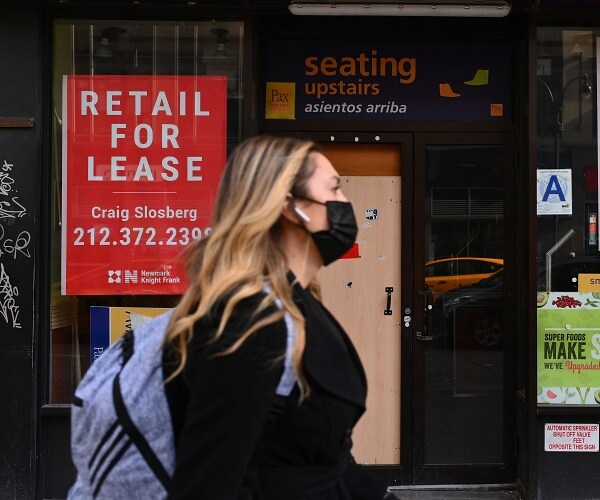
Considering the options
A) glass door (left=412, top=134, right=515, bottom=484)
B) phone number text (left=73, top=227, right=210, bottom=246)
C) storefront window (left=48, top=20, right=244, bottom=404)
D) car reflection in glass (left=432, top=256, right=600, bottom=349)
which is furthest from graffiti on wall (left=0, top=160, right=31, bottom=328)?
car reflection in glass (left=432, top=256, right=600, bottom=349)

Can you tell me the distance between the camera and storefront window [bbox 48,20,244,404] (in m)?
5.04

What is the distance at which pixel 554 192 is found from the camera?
505 cm

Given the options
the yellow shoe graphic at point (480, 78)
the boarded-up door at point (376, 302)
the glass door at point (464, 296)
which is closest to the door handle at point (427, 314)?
the glass door at point (464, 296)

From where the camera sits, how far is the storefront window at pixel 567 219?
16.5ft

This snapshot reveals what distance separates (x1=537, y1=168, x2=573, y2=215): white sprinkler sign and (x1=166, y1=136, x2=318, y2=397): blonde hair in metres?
3.64

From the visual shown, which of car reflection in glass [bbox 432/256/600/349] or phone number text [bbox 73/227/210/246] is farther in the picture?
car reflection in glass [bbox 432/256/600/349]

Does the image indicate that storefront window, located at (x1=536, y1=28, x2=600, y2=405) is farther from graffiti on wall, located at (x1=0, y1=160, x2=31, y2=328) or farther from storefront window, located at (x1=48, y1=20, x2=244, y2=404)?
graffiti on wall, located at (x1=0, y1=160, x2=31, y2=328)

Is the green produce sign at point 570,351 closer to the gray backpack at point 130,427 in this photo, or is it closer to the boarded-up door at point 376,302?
the boarded-up door at point 376,302

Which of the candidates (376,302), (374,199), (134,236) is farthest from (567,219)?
(134,236)

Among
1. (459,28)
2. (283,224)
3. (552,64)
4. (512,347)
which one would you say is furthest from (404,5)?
(283,224)

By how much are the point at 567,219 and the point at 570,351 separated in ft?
2.94

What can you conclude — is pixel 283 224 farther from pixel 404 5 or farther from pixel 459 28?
pixel 459 28

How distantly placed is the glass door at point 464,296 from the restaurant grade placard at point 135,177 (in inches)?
61.9

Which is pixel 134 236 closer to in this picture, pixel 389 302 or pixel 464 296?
pixel 389 302
